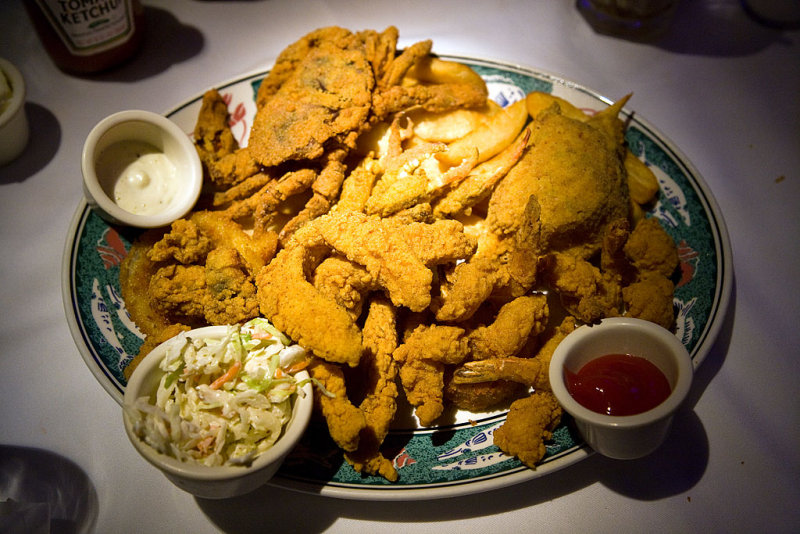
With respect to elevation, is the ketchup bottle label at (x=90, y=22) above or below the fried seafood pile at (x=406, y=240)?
above

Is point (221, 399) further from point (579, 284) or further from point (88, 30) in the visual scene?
point (88, 30)

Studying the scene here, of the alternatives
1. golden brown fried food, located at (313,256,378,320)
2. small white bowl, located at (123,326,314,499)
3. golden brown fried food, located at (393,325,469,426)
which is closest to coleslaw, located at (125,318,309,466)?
small white bowl, located at (123,326,314,499)

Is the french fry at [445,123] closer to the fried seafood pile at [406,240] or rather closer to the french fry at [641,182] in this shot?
the fried seafood pile at [406,240]

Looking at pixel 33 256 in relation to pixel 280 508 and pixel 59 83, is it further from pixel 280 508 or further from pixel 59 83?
pixel 280 508

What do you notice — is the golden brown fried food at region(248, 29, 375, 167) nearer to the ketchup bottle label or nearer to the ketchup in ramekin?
the ketchup bottle label

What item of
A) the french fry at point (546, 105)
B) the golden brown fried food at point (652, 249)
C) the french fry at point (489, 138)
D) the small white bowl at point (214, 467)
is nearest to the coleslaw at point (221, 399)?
the small white bowl at point (214, 467)

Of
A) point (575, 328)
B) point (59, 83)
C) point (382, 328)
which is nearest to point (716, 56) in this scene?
point (575, 328)

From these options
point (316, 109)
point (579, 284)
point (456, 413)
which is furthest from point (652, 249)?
point (316, 109)
